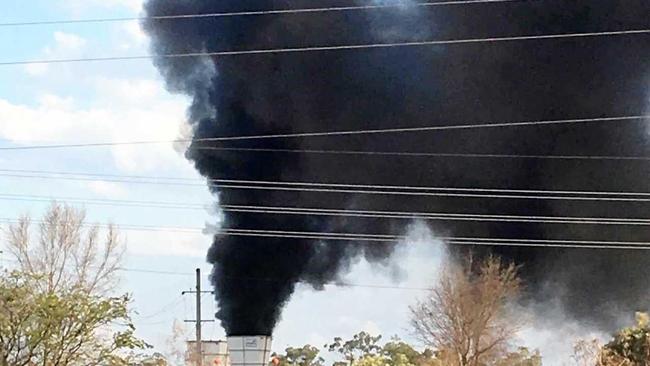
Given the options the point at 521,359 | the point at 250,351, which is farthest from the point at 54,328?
the point at 521,359

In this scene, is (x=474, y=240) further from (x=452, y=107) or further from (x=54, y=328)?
(x=54, y=328)

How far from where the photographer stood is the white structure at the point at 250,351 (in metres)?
33.2

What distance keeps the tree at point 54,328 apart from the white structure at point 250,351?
31.6 ft

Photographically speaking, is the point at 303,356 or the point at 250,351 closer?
the point at 250,351

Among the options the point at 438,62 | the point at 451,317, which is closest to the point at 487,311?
the point at 451,317

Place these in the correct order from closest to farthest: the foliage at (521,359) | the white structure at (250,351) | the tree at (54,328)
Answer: the tree at (54,328) < the white structure at (250,351) < the foliage at (521,359)

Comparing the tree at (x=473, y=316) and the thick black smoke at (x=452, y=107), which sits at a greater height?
the thick black smoke at (x=452, y=107)

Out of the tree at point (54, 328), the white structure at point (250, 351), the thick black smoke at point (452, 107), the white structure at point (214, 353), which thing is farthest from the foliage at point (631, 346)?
the tree at point (54, 328)

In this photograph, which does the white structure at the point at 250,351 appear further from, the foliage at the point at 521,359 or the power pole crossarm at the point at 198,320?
the foliage at the point at 521,359

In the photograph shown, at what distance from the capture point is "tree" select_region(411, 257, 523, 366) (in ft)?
117

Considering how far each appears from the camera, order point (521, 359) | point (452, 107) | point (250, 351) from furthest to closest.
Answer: point (452, 107)
point (521, 359)
point (250, 351)

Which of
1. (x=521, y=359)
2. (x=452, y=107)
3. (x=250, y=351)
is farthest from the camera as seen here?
(x=452, y=107)

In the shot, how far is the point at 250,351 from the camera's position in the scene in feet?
109

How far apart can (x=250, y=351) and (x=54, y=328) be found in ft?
35.0
